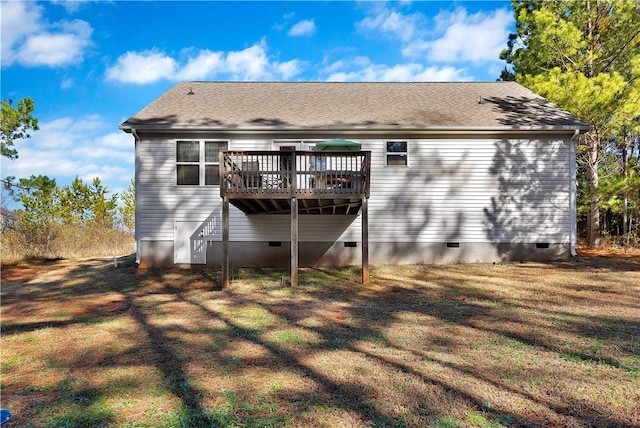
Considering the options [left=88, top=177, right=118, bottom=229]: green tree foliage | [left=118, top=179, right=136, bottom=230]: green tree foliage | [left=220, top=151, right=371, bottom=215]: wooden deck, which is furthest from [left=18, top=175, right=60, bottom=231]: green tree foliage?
[left=220, top=151, right=371, bottom=215]: wooden deck

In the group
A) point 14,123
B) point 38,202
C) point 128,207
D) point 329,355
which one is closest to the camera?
point 329,355

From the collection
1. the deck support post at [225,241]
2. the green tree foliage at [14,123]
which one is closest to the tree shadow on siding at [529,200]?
the deck support post at [225,241]

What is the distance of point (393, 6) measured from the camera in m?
15.2

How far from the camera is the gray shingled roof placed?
11.6 meters

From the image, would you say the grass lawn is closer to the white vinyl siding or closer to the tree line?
the white vinyl siding

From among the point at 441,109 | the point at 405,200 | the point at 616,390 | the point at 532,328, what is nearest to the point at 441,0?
the point at 441,109

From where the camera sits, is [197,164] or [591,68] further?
[591,68]

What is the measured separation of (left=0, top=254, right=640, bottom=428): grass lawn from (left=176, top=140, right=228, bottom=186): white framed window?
387 cm

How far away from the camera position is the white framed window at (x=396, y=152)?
11922mm

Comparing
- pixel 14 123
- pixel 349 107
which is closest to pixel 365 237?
pixel 349 107

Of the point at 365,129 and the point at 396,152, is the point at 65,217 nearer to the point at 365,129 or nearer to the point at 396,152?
the point at 365,129

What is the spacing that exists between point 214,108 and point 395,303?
9.05 m

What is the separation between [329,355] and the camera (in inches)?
182

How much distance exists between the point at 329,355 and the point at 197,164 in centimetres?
882
